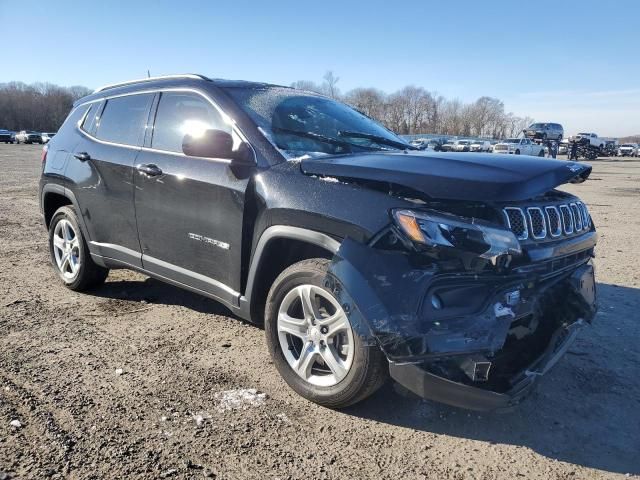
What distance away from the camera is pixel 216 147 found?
3.20 meters

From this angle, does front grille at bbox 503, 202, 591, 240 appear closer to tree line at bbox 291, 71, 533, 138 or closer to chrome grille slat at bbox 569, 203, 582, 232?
chrome grille slat at bbox 569, 203, 582, 232

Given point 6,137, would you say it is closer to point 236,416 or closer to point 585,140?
point 585,140

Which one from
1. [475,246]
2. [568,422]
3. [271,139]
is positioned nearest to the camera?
[475,246]

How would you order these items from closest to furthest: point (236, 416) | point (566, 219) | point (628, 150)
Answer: point (236, 416)
point (566, 219)
point (628, 150)

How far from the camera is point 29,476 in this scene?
2.25m

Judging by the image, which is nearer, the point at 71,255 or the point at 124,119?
the point at 124,119

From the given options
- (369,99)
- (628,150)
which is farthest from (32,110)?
(628,150)

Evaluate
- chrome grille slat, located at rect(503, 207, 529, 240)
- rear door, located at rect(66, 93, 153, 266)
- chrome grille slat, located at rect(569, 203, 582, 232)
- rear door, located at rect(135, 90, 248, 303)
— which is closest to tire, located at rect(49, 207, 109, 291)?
rear door, located at rect(66, 93, 153, 266)

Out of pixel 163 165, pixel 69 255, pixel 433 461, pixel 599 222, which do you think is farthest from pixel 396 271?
pixel 599 222

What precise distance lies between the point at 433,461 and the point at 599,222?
28.0 ft

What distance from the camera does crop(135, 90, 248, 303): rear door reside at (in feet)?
10.9

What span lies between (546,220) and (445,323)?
2.95ft

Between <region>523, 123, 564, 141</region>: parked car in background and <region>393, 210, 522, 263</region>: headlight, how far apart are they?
48.0m

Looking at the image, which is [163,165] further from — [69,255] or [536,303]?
[536,303]
